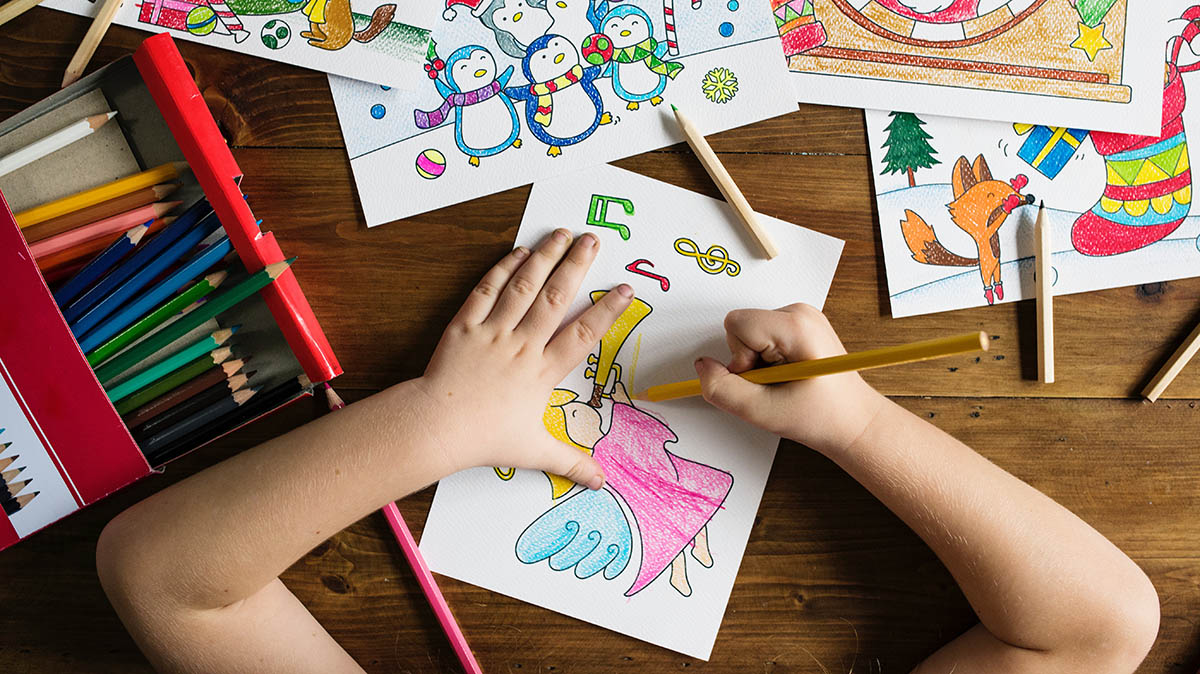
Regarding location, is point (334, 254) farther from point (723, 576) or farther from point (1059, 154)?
point (1059, 154)

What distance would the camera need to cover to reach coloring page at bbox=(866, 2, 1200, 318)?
0.61m

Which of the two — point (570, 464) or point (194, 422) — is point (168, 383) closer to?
point (194, 422)

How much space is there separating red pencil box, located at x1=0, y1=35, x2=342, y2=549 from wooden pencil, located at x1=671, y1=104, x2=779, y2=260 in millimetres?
342

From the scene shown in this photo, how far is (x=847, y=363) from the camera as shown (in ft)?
1.55

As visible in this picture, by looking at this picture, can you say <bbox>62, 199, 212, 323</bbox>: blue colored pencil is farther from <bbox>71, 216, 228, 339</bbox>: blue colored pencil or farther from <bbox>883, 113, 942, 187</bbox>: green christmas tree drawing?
<bbox>883, 113, 942, 187</bbox>: green christmas tree drawing

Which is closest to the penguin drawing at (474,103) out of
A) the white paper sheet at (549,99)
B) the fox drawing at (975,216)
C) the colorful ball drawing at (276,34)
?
the white paper sheet at (549,99)

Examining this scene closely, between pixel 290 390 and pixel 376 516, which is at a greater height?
pixel 290 390

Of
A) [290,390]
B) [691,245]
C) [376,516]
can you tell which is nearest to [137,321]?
[290,390]

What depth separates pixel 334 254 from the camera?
2.02 feet

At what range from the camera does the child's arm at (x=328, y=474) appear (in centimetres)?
55

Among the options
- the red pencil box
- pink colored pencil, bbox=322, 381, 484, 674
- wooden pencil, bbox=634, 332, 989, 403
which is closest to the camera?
wooden pencil, bbox=634, 332, 989, 403

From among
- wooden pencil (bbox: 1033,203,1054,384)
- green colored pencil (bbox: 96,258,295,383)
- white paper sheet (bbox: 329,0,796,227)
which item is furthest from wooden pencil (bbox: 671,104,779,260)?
green colored pencil (bbox: 96,258,295,383)

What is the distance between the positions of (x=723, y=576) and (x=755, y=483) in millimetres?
85

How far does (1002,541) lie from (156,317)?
0.68 meters
